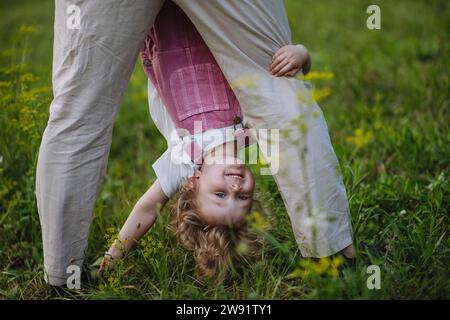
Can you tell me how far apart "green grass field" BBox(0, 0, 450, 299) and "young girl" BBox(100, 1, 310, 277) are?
12 centimetres

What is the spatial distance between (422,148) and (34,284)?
207 cm

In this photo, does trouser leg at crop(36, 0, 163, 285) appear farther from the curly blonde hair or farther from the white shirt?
the curly blonde hair

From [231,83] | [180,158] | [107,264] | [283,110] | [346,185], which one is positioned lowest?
[107,264]

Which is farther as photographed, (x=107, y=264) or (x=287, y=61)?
(x=107, y=264)

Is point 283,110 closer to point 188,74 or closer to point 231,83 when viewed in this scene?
point 231,83

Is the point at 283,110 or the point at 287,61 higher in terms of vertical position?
the point at 287,61

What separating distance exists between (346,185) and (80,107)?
1338mm

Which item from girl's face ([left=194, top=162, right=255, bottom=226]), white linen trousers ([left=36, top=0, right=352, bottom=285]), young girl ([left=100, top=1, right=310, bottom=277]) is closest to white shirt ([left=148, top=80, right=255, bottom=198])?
young girl ([left=100, top=1, right=310, bottom=277])

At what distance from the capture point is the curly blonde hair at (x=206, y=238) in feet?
6.66

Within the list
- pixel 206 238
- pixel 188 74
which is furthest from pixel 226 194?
pixel 188 74

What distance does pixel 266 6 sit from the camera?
1791mm

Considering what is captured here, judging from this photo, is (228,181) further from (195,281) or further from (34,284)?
(34,284)

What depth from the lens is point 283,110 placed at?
5.95 feet

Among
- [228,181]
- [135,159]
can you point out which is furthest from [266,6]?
[135,159]
